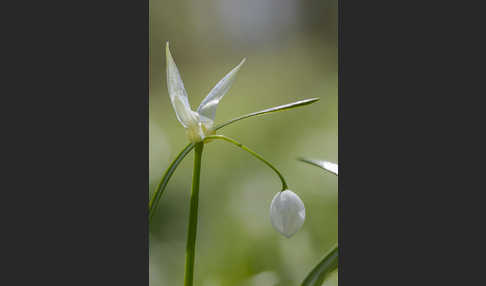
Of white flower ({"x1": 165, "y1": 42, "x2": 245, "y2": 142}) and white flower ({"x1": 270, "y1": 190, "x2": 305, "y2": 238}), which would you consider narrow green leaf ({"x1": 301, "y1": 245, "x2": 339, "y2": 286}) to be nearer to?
white flower ({"x1": 270, "y1": 190, "x2": 305, "y2": 238})

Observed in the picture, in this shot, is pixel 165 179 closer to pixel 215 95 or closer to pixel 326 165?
pixel 215 95

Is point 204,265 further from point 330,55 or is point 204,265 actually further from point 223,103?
point 330,55

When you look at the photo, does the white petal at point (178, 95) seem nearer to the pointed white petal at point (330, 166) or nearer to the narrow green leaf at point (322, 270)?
the pointed white petal at point (330, 166)

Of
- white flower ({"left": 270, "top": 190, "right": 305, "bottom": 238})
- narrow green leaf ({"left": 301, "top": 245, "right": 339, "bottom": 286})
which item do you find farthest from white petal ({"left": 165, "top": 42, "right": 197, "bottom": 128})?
narrow green leaf ({"left": 301, "top": 245, "right": 339, "bottom": 286})

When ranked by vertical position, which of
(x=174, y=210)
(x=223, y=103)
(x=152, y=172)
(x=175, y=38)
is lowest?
(x=174, y=210)
